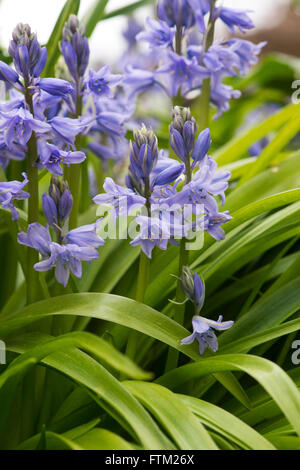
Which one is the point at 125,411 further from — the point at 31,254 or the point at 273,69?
the point at 273,69

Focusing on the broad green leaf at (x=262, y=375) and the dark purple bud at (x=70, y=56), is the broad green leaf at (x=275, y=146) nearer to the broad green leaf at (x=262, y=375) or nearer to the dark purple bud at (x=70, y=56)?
the dark purple bud at (x=70, y=56)

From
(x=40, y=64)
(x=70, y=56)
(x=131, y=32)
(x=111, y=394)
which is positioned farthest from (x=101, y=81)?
(x=131, y=32)

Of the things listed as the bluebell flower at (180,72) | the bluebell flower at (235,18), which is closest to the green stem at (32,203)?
the bluebell flower at (180,72)

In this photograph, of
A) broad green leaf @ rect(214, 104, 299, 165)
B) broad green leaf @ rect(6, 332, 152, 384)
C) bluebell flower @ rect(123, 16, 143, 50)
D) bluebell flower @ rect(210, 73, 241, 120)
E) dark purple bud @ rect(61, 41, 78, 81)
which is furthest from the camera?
bluebell flower @ rect(123, 16, 143, 50)

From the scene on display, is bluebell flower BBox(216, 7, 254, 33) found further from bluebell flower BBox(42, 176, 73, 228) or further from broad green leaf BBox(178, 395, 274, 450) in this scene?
broad green leaf BBox(178, 395, 274, 450)

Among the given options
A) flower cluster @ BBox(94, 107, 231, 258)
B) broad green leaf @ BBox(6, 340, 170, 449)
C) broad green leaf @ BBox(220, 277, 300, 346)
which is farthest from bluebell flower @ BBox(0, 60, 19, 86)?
broad green leaf @ BBox(220, 277, 300, 346)

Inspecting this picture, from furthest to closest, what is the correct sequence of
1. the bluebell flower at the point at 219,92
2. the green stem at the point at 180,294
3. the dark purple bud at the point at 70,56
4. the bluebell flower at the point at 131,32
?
1. the bluebell flower at the point at 131,32
2. the bluebell flower at the point at 219,92
3. the dark purple bud at the point at 70,56
4. the green stem at the point at 180,294
